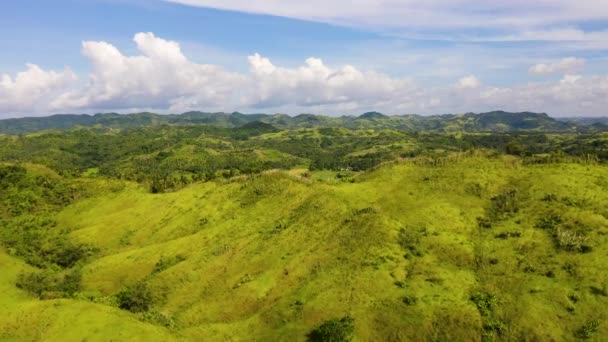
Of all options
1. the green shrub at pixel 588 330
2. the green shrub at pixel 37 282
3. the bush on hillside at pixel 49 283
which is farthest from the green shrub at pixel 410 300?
the green shrub at pixel 37 282

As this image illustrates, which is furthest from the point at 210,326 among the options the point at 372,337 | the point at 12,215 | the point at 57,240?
the point at 12,215

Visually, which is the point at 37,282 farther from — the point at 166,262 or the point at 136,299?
the point at 136,299

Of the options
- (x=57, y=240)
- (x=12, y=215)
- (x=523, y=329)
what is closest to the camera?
(x=523, y=329)

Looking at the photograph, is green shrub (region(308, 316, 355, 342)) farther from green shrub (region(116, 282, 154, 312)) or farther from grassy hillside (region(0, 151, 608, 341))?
green shrub (region(116, 282, 154, 312))

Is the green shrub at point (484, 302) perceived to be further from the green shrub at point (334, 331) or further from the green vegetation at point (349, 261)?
the green shrub at point (334, 331)

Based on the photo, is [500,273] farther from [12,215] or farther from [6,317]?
[12,215]
